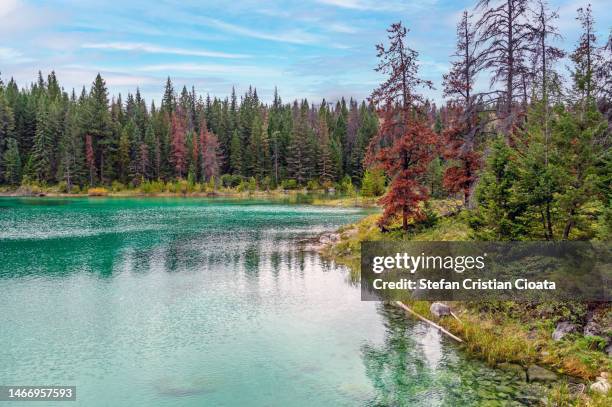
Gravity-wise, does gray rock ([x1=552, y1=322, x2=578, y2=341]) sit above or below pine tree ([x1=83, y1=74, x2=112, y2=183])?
below

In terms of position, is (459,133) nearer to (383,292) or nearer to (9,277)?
(383,292)

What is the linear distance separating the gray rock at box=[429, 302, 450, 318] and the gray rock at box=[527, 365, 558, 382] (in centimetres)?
540

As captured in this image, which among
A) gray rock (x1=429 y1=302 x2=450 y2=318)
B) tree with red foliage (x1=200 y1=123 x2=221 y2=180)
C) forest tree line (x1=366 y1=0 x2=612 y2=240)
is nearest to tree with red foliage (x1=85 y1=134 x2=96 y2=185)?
tree with red foliage (x1=200 y1=123 x2=221 y2=180)

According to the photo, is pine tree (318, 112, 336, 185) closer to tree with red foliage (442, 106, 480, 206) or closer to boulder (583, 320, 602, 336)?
tree with red foliage (442, 106, 480, 206)

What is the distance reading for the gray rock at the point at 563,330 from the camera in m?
15.8

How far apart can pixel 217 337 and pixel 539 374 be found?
11243 mm

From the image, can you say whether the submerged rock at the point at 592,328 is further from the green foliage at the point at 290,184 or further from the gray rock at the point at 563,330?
the green foliage at the point at 290,184

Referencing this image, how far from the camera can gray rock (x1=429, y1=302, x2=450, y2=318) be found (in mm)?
19969

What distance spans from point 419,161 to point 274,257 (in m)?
12.4

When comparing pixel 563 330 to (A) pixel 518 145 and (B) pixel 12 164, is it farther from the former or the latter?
(B) pixel 12 164

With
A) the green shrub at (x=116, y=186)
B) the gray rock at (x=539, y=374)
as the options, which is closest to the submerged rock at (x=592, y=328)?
the gray rock at (x=539, y=374)

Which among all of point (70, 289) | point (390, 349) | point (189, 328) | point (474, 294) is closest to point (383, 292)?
point (474, 294)

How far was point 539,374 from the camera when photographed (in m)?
14.2

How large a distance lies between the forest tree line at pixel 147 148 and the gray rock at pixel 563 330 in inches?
3963
